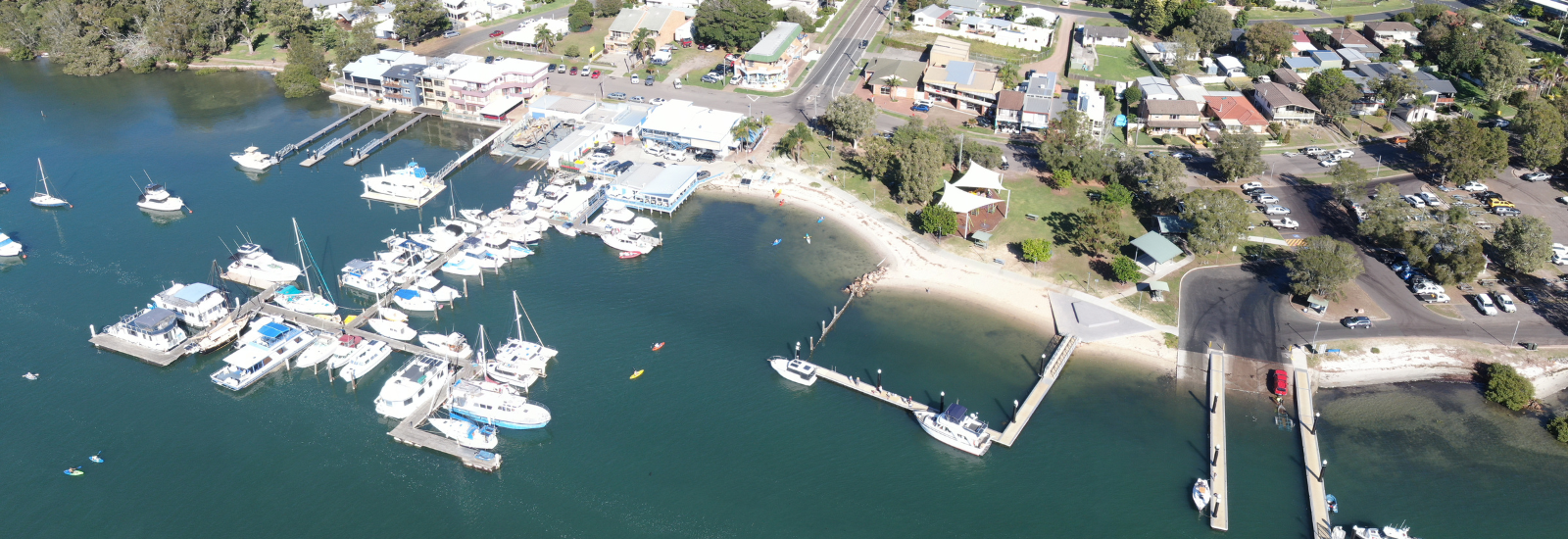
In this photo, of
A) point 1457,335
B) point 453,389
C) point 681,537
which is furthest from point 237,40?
point 1457,335

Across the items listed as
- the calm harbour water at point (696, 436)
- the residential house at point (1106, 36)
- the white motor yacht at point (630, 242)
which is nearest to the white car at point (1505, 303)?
the calm harbour water at point (696, 436)

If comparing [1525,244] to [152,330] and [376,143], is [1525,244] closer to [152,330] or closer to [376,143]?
[152,330]

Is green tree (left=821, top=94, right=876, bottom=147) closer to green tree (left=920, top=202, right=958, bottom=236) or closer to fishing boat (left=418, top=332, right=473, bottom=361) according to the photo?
green tree (left=920, top=202, right=958, bottom=236)

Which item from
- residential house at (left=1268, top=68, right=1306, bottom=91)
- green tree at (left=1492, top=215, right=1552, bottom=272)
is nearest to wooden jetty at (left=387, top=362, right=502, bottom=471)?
green tree at (left=1492, top=215, right=1552, bottom=272)

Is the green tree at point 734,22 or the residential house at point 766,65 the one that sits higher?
the green tree at point 734,22

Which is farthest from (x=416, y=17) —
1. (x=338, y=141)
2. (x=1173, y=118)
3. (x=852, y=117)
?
(x=1173, y=118)

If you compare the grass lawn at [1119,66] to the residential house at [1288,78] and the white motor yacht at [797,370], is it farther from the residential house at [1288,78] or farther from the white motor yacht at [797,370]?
the white motor yacht at [797,370]
